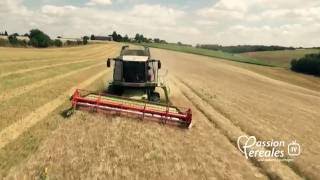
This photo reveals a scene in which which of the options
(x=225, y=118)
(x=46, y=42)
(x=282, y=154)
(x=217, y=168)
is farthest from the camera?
(x=46, y=42)

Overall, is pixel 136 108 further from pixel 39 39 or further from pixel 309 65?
pixel 39 39

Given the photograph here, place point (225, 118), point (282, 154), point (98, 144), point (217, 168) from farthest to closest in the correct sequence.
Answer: point (225, 118) < point (282, 154) < point (98, 144) < point (217, 168)

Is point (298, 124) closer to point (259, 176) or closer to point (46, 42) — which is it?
point (259, 176)

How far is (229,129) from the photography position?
14.4 meters

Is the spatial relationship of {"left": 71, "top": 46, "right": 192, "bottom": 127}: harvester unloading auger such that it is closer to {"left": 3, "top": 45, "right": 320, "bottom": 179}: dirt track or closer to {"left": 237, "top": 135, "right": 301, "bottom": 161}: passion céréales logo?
{"left": 3, "top": 45, "right": 320, "bottom": 179}: dirt track

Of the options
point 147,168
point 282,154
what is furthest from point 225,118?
point 147,168

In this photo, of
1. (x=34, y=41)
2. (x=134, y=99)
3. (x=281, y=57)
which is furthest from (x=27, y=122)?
(x=281, y=57)

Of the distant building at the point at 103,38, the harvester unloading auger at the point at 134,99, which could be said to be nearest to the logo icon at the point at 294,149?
the harvester unloading auger at the point at 134,99

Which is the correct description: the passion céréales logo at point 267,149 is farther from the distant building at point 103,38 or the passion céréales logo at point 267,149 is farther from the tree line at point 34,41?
the distant building at point 103,38

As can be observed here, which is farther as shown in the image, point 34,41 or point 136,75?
point 34,41

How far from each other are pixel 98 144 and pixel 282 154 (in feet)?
16.9

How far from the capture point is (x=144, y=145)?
1148 centimetres

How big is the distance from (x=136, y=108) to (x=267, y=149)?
14.6ft

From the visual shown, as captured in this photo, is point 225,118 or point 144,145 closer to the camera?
point 144,145
